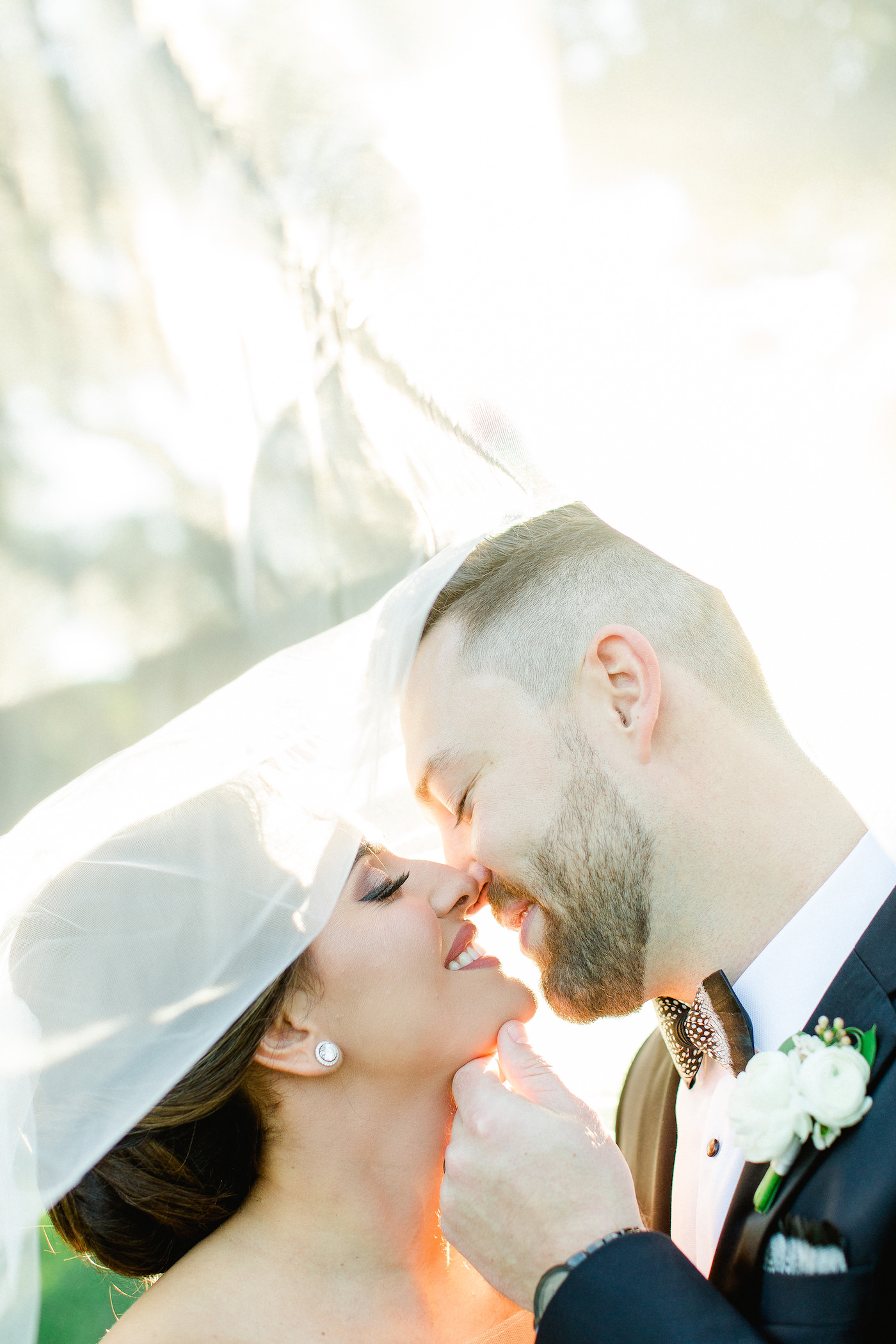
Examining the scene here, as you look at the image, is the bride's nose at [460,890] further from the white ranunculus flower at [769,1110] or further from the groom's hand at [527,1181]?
the white ranunculus flower at [769,1110]

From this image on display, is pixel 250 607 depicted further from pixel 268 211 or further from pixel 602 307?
pixel 602 307

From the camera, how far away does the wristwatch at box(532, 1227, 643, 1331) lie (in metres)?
1.55

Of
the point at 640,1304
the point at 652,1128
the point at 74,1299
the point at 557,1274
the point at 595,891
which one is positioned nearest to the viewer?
the point at 640,1304

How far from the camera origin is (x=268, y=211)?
4.17 feet

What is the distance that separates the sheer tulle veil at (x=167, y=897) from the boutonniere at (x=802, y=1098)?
853 millimetres

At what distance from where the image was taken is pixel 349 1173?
2.15m

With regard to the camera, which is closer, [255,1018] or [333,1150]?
[255,1018]

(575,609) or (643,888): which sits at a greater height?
(575,609)

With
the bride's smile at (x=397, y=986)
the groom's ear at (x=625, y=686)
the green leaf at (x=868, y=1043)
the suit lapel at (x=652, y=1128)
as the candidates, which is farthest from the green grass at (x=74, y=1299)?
the green leaf at (x=868, y=1043)

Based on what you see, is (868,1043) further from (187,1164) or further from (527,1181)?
(187,1164)

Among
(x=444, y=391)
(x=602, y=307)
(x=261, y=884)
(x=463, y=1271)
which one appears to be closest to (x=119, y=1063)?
(x=261, y=884)

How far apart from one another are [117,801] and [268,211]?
3.30ft

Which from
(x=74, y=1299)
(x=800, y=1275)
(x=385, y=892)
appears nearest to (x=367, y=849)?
(x=385, y=892)

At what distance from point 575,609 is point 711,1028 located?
3.31ft
